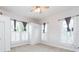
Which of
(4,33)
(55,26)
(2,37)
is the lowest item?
(2,37)

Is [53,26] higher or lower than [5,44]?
higher

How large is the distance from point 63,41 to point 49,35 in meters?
1.44

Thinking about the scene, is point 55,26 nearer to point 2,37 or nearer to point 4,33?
point 4,33

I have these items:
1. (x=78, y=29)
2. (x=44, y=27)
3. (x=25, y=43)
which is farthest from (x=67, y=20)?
(x=25, y=43)

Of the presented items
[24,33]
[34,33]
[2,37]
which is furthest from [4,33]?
[34,33]

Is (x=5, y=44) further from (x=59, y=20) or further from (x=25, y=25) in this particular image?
(x=59, y=20)

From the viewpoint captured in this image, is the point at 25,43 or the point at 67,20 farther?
the point at 25,43

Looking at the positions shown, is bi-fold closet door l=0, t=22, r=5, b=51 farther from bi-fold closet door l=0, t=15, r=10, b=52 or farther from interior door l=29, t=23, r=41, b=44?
interior door l=29, t=23, r=41, b=44

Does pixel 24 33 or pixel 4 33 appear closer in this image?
pixel 4 33

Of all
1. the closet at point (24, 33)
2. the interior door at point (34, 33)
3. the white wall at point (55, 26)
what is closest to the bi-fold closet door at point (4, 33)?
the closet at point (24, 33)

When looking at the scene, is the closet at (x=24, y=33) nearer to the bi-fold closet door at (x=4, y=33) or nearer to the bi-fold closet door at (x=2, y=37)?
the bi-fold closet door at (x=4, y=33)

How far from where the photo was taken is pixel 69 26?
4.62 m

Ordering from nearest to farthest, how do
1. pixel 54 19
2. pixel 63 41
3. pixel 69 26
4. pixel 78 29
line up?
pixel 78 29 < pixel 69 26 < pixel 63 41 < pixel 54 19

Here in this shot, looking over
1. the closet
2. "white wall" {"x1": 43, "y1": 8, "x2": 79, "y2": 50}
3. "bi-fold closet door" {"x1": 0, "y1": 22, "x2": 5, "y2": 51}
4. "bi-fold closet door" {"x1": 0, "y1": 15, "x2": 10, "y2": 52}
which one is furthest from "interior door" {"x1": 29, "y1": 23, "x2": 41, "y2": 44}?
"bi-fold closet door" {"x1": 0, "y1": 22, "x2": 5, "y2": 51}
